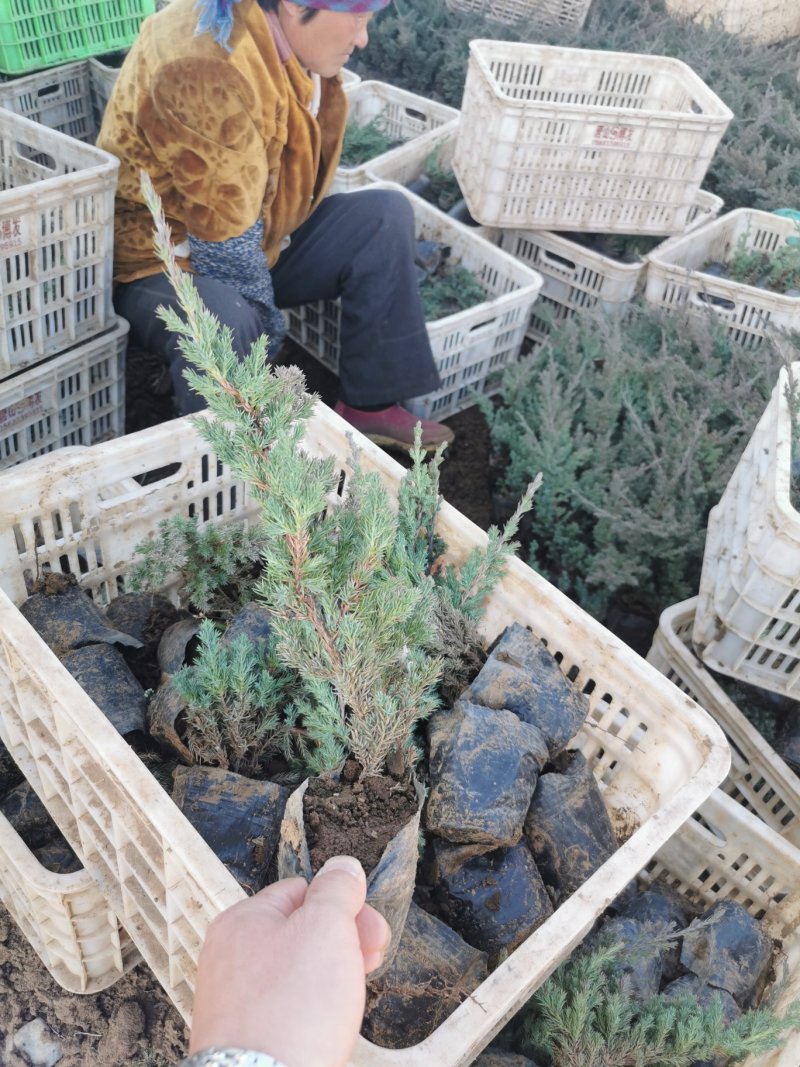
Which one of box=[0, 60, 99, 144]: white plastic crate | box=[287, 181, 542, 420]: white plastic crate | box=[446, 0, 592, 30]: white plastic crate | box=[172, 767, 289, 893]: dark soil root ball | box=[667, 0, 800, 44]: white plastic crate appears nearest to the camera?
box=[172, 767, 289, 893]: dark soil root ball

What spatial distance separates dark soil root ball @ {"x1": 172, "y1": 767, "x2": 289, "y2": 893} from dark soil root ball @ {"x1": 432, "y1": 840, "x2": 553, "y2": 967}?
29 centimetres

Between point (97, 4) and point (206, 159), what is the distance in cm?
101

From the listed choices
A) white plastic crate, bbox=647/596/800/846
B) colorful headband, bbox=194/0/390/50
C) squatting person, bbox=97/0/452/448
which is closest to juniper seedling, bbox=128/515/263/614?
squatting person, bbox=97/0/452/448

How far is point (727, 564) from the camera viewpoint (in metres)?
2.06

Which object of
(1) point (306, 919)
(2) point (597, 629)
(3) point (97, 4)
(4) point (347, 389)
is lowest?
(4) point (347, 389)

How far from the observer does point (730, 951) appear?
68.0 inches

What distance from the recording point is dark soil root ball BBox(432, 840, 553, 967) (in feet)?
4.63

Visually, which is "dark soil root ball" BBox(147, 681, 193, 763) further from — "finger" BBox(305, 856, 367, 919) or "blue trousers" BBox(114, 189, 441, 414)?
"blue trousers" BBox(114, 189, 441, 414)

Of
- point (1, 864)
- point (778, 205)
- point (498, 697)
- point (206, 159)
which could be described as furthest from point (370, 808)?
point (778, 205)

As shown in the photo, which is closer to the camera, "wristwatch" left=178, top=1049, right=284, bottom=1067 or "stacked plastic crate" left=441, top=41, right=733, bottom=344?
→ "wristwatch" left=178, top=1049, right=284, bottom=1067

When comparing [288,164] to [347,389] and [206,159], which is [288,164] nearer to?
[206,159]

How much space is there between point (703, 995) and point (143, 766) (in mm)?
1204

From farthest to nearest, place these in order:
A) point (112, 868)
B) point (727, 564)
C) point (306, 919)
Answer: point (727, 564)
point (112, 868)
point (306, 919)

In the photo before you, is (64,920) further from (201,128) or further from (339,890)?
(201,128)
